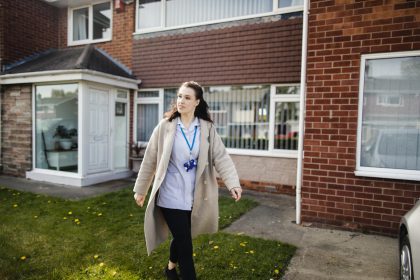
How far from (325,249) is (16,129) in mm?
8745

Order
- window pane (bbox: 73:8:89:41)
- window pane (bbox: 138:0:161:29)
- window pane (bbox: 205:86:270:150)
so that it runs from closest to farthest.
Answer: window pane (bbox: 205:86:270:150), window pane (bbox: 138:0:161:29), window pane (bbox: 73:8:89:41)

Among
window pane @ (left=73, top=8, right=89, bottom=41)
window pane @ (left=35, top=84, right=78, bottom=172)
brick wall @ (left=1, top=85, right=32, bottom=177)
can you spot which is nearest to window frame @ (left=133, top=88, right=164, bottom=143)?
window pane @ (left=35, top=84, right=78, bottom=172)

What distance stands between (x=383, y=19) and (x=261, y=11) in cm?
364

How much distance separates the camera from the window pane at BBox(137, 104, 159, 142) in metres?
9.41

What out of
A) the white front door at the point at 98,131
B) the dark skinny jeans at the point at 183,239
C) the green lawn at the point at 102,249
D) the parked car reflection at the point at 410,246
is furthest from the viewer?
the white front door at the point at 98,131

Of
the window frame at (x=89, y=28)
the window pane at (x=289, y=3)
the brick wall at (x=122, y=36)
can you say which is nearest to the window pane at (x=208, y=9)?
the window pane at (x=289, y=3)

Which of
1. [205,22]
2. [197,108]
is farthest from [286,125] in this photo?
[197,108]

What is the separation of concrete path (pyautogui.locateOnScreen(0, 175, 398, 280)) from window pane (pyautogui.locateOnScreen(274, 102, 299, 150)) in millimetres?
1473

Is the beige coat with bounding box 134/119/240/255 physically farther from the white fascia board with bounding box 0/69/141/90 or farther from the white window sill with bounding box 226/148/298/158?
the white fascia board with bounding box 0/69/141/90

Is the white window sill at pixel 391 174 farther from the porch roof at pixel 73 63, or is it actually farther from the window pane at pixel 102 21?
the window pane at pixel 102 21

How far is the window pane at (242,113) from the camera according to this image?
25.7 ft

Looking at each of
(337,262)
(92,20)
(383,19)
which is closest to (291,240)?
(337,262)

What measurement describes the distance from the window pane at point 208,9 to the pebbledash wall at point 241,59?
11.0 inches

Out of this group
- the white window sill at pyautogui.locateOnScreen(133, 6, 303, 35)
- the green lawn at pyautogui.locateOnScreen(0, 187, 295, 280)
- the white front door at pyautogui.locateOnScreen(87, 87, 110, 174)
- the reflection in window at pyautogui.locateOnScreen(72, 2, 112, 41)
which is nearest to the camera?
the green lawn at pyautogui.locateOnScreen(0, 187, 295, 280)
